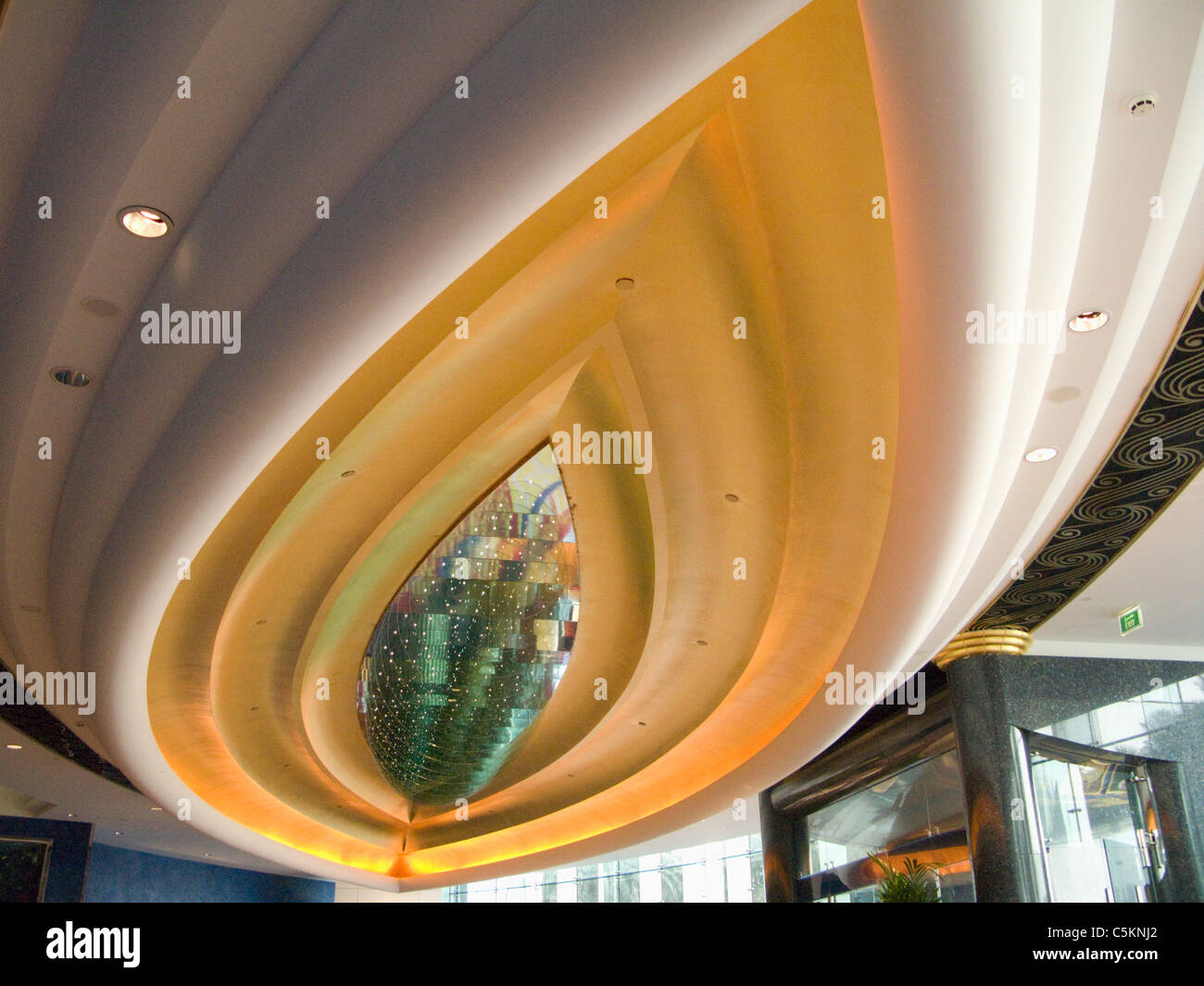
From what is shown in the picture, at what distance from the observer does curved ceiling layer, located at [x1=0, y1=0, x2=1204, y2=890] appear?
9.31 ft

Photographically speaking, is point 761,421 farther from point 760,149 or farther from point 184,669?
point 184,669

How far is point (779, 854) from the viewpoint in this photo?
49.0ft

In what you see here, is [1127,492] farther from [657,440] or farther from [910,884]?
[910,884]

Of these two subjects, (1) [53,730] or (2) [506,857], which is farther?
(2) [506,857]

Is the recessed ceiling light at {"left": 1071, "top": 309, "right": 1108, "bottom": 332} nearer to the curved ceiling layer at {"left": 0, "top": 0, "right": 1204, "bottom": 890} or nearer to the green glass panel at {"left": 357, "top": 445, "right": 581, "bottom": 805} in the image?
the curved ceiling layer at {"left": 0, "top": 0, "right": 1204, "bottom": 890}

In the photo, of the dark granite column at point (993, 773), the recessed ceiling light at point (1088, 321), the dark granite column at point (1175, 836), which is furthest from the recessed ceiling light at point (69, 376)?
the dark granite column at point (1175, 836)

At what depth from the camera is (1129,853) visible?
9.06 m

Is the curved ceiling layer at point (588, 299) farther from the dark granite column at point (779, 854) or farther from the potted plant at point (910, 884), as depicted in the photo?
the dark granite column at point (779, 854)

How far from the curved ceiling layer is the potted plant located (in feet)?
9.79

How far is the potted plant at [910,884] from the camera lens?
10.4m

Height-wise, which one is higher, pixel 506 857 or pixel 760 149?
pixel 760 149

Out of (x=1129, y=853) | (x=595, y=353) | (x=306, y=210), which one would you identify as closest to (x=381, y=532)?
(x=595, y=353)

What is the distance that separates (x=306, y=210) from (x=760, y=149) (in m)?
2.05

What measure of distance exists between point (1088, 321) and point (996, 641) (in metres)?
5.50
